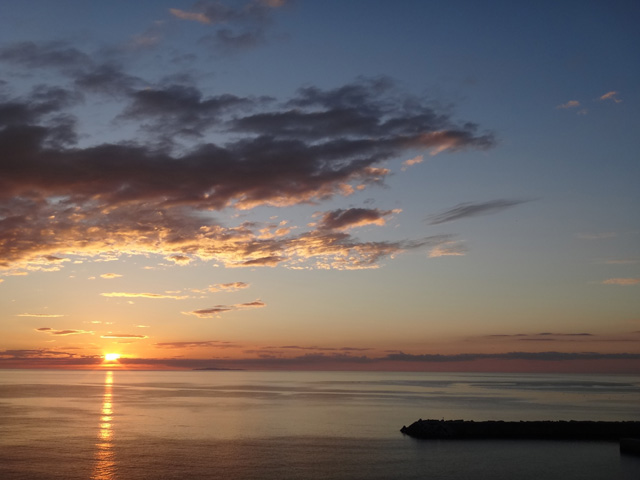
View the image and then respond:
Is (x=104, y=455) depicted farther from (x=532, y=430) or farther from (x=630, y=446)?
(x=630, y=446)

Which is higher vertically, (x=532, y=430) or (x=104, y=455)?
(x=104, y=455)

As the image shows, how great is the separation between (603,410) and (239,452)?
89.8 meters

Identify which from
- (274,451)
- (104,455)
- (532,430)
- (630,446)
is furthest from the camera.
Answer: (532,430)

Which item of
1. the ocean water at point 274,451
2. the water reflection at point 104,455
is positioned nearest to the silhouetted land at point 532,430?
the ocean water at point 274,451

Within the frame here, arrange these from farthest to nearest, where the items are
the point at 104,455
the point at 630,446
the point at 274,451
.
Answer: the point at 274,451 → the point at 630,446 → the point at 104,455

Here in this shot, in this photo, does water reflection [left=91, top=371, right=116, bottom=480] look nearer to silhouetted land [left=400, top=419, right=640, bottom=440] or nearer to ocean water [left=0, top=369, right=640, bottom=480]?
ocean water [left=0, top=369, right=640, bottom=480]

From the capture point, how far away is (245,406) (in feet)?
450

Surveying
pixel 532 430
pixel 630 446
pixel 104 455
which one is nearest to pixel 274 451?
pixel 104 455

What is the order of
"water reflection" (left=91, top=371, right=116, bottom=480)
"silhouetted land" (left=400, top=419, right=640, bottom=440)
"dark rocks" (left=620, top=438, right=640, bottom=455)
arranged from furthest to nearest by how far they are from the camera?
"silhouetted land" (left=400, top=419, right=640, bottom=440)
"dark rocks" (left=620, top=438, right=640, bottom=455)
"water reflection" (left=91, top=371, right=116, bottom=480)

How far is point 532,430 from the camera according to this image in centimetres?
7806

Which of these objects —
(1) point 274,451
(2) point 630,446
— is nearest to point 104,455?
(1) point 274,451

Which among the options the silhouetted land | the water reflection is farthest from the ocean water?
the silhouetted land

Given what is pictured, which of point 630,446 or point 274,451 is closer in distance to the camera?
point 630,446

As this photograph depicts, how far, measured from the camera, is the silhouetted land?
76.5 metres
